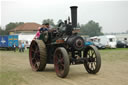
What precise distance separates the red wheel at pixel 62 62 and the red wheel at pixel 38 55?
0.97 m

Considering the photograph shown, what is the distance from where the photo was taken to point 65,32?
24.7 ft

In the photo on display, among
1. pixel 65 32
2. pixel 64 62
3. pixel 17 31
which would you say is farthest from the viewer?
pixel 17 31

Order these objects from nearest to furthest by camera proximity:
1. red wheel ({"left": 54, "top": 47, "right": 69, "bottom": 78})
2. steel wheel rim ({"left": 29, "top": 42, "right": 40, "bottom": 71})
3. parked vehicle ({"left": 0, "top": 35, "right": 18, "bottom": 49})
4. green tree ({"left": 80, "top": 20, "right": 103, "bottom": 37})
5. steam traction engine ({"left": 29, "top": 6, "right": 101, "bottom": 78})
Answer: red wheel ({"left": 54, "top": 47, "right": 69, "bottom": 78}), steam traction engine ({"left": 29, "top": 6, "right": 101, "bottom": 78}), steel wheel rim ({"left": 29, "top": 42, "right": 40, "bottom": 71}), parked vehicle ({"left": 0, "top": 35, "right": 18, "bottom": 49}), green tree ({"left": 80, "top": 20, "right": 103, "bottom": 37})

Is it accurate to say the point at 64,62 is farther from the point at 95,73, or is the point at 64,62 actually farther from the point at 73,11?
the point at 73,11

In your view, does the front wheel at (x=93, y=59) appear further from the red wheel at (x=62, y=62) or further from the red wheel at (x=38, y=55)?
the red wheel at (x=38, y=55)

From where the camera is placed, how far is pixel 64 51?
6.55 metres

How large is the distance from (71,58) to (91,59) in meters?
0.82

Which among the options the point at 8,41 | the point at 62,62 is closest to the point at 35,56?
the point at 62,62

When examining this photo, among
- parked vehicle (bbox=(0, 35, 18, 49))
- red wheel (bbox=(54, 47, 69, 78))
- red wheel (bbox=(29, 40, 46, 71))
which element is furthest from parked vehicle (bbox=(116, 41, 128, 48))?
red wheel (bbox=(54, 47, 69, 78))

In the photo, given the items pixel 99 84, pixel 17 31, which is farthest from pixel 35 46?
pixel 17 31

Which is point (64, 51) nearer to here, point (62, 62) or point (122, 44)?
point (62, 62)

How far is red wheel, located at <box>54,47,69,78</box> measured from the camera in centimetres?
638

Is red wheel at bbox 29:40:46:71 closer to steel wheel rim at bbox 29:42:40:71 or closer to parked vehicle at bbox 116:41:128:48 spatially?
steel wheel rim at bbox 29:42:40:71

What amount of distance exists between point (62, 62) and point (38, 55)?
200 centimetres
